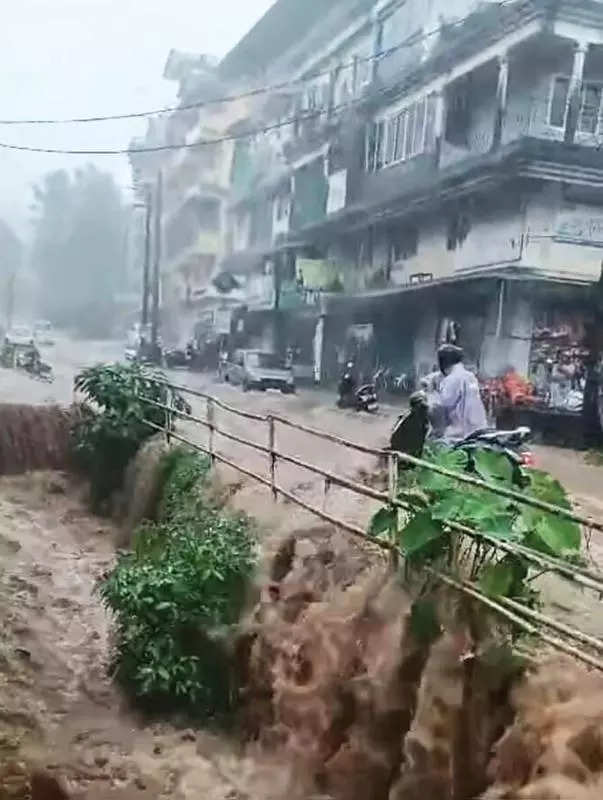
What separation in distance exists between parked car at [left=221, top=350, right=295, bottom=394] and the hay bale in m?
1.88

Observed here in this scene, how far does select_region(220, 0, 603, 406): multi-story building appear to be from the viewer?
3.02 meters

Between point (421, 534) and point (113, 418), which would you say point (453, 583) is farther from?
point (113, 418)

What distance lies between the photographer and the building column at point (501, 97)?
10.3 feet

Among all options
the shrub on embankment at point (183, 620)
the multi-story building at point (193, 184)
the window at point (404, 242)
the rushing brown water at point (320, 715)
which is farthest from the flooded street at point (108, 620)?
the window at point (404, 242)

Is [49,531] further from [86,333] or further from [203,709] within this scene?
[203,709]

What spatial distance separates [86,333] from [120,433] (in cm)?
60

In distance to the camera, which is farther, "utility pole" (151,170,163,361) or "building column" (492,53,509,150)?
"utility pole" (151,170,163,361)

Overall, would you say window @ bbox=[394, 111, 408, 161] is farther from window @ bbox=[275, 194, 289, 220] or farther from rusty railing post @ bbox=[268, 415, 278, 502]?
rusty railing post @ bbox=[268, 415, 278, 502]

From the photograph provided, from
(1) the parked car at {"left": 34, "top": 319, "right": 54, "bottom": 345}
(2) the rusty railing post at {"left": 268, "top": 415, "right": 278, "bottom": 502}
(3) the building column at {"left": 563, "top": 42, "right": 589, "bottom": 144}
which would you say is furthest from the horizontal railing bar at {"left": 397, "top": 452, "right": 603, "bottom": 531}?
(1) the parked car at {"left": 34, "top": 319, "right": 54, "bottom": 345}

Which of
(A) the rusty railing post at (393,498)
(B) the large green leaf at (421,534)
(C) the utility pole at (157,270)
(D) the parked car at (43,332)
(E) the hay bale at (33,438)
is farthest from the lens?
(E) the hay bale at (33,438)

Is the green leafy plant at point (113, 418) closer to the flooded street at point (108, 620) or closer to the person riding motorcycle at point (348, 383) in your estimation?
the flooded street at point (108, 620)

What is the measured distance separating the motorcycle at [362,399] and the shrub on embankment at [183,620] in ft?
2.14

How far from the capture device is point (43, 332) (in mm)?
5055

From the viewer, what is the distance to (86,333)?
5062 mm
